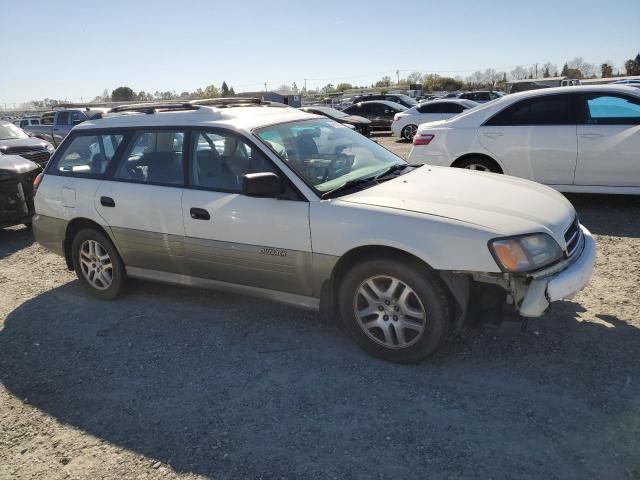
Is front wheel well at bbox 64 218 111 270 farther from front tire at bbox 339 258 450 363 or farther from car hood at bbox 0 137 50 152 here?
car hood at bbox 0 137 50 152

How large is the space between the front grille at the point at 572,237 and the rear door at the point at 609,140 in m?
3.18

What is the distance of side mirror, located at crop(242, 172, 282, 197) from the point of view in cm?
345

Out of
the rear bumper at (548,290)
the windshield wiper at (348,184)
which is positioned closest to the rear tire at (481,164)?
the windshield wiper at (348,184)

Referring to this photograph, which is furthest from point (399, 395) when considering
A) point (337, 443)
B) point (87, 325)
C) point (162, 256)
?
point (87, 325)

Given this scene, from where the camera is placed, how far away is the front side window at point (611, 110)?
6305 millimetres

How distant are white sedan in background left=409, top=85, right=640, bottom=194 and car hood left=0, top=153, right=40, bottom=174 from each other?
5.98m

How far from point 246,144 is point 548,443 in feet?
9.06

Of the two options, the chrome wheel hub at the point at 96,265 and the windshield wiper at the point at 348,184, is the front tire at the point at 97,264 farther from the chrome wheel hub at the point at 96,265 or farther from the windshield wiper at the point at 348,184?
the windshield wiper at the point at 348,184

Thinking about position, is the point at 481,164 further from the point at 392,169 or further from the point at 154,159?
the point at 154,159

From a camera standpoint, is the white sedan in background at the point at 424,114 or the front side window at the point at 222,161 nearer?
the front side window at the point at 222,161

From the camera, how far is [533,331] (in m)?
3.75

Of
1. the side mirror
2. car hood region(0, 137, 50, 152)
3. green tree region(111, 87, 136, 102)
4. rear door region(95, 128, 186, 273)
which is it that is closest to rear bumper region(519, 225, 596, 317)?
the side mirror

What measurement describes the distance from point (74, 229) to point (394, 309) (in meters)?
3.31

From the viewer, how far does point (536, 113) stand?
6785 millimetres
